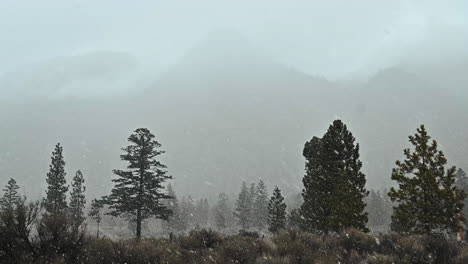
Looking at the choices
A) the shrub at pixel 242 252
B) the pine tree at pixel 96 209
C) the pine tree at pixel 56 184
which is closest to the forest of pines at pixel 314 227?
the shrub at pixel 242 252

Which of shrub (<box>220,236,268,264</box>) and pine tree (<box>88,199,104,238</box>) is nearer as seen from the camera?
shrub (<box>220,236,268,264</box>)

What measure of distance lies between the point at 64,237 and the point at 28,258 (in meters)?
1.39

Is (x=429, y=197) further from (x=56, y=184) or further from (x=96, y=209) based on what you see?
(x=96, y=209)

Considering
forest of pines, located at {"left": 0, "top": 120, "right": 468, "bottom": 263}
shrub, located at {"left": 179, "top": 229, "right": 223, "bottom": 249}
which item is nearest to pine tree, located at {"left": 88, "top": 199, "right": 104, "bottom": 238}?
forest of pines, located at {"left": 0, "top": 120, "right": 468, "bottom": 263}

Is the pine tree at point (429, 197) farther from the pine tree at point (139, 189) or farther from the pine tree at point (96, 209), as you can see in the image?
the pine tree at point (139, 189)

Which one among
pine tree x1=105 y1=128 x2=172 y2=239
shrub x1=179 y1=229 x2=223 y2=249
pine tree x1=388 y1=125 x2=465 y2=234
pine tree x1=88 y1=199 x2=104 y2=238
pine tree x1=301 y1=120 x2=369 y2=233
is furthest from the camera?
pine tree x1=105 y1=128 x2=172 y2=239

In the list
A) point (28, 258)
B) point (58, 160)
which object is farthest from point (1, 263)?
point (58, 160)

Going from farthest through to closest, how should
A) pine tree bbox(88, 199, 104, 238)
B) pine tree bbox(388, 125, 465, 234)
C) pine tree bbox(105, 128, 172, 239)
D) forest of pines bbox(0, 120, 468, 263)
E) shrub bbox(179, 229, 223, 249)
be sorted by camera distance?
pine tree bbox(105, 128, 172, 239) < pine tree bbox(88, 199, 104, 238) < pine tree bbox(388, 125, 465, 234) < shrub bbox(179, 229, 223, 249) < forest of pines bbox(0, 120, 468, 263)

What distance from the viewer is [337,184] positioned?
111ft

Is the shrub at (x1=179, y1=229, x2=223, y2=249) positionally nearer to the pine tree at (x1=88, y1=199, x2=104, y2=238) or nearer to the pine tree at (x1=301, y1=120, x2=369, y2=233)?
the pine tree at (x1=88, y1=199, x2=104, y2=238)

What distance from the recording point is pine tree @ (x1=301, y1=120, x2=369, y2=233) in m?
31.7

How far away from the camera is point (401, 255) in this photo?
981cm

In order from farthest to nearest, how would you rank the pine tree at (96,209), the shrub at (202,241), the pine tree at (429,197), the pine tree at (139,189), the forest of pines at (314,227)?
the pine tree at (139,189) < the pine tree at (96,209) < the pine tree at (429,197) < the shrub at (202,241) < the forest of pines at (314,227)

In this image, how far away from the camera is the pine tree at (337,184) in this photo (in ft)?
104
